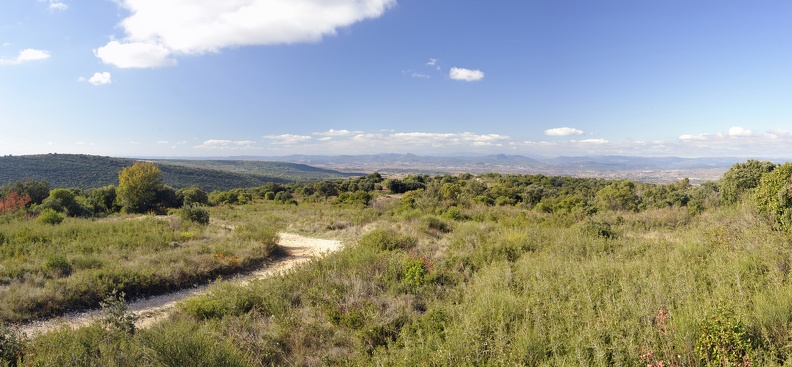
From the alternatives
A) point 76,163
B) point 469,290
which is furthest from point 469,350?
point 76,163

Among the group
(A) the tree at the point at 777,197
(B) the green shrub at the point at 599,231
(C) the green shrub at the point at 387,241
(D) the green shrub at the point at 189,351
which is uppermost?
(A) the tree at the point at 777,197

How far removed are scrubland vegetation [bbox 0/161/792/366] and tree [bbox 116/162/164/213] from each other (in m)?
16.5

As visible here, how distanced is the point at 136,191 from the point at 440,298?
102 ft

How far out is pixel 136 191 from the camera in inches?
1088

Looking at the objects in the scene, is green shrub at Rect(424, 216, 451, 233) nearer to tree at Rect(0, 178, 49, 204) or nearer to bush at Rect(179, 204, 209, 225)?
bush at Rect(179, 204, 209, 225)

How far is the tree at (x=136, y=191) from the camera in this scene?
89.0 feet

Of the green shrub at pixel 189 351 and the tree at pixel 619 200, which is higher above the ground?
the green shrub at pixel 189 351

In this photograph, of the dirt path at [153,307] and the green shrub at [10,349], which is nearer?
the green shrub at [10,349]

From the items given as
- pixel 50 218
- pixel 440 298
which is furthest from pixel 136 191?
pixel 440 298


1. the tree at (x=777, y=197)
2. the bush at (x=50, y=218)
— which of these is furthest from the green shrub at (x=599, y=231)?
the bush at (x=50, y=218)

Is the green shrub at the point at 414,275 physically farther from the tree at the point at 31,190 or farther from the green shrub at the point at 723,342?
the tree at the point at 31,190

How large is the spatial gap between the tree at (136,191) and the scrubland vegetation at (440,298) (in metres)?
16.5

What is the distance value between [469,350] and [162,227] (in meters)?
15.2

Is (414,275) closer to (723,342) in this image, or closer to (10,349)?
(723,342)
